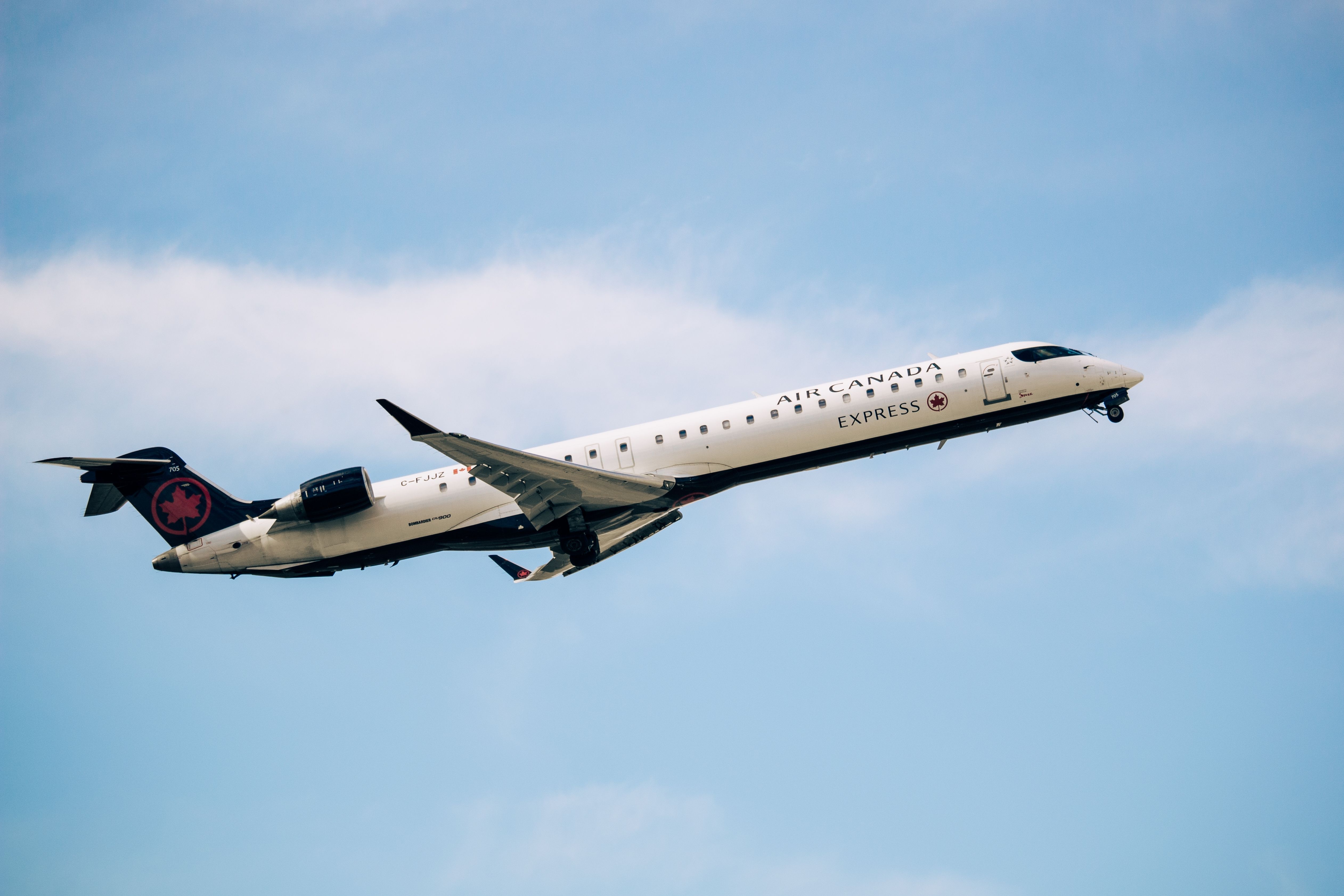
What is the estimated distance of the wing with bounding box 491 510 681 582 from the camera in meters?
34.1

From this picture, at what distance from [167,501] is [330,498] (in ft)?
18.0

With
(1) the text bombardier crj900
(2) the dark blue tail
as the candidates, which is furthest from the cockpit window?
(2) the dark blue tail

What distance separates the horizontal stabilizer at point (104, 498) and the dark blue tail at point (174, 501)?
28 millimetres

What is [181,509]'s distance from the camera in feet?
109

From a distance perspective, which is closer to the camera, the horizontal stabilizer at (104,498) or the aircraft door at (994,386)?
the aircraft door at (994,386)

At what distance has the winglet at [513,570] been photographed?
37.1m

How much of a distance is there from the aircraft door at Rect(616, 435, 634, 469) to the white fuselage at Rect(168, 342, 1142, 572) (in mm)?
28

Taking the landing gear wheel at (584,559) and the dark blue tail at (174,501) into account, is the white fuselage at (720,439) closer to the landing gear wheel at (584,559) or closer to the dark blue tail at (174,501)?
the dark blue tail at (174,501)

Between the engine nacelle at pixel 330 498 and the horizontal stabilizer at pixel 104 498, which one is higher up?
the horizontal stabilizer at pixel 104 498

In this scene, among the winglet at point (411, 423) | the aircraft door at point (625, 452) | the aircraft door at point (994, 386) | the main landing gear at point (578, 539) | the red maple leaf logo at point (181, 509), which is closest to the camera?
the winglet at point (411, 423)

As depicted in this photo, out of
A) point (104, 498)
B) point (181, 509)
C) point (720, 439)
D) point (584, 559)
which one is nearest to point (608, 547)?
point (584, 559)

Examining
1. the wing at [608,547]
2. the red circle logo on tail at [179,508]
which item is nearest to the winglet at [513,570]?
the wing at [608,547]

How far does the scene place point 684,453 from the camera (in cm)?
3088

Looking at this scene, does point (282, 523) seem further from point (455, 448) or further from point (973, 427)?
point (973, 427)
